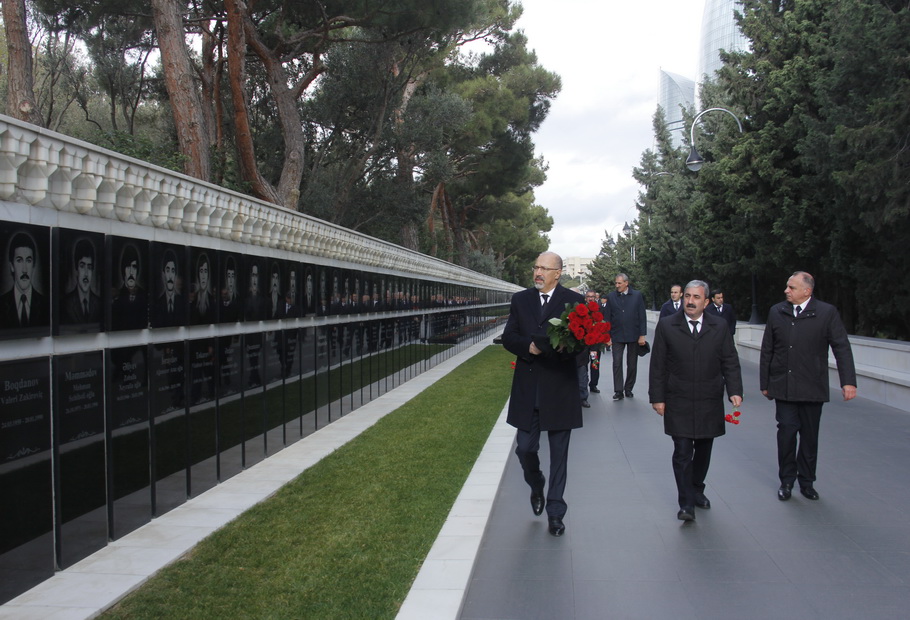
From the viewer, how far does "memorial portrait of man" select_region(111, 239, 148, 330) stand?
18.1ft

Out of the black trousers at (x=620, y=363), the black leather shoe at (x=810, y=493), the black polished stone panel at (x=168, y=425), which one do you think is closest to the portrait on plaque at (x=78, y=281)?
the black polished stone panel at (x=168, y=425)

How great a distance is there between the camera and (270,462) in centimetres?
823

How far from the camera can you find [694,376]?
5.75 metres

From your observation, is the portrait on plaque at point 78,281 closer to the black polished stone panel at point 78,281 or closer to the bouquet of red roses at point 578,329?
the black polished stone panel at point 78,281

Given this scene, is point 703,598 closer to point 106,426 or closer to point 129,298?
point 106,426

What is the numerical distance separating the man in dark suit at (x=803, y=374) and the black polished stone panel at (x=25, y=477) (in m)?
5.26

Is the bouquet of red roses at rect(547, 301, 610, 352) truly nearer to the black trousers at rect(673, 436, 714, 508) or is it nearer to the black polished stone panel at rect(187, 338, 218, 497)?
the black trousers at rect(673, 436, 714, 508)

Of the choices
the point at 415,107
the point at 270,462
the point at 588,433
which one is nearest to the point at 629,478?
the point at 588,433

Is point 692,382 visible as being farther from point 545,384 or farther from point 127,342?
point 127,342

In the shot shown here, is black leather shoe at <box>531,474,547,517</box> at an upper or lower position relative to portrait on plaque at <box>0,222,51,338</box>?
lower

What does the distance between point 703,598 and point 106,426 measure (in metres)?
3.87

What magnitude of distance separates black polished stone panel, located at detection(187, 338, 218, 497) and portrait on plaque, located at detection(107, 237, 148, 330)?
0.85 m

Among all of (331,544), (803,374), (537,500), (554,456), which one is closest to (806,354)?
(803,374)

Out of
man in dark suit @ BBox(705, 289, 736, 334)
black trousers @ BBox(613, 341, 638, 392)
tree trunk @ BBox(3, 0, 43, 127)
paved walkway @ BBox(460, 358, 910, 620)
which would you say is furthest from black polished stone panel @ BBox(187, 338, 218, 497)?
tree trunk @ BBox(3, 0, 43, 127)
